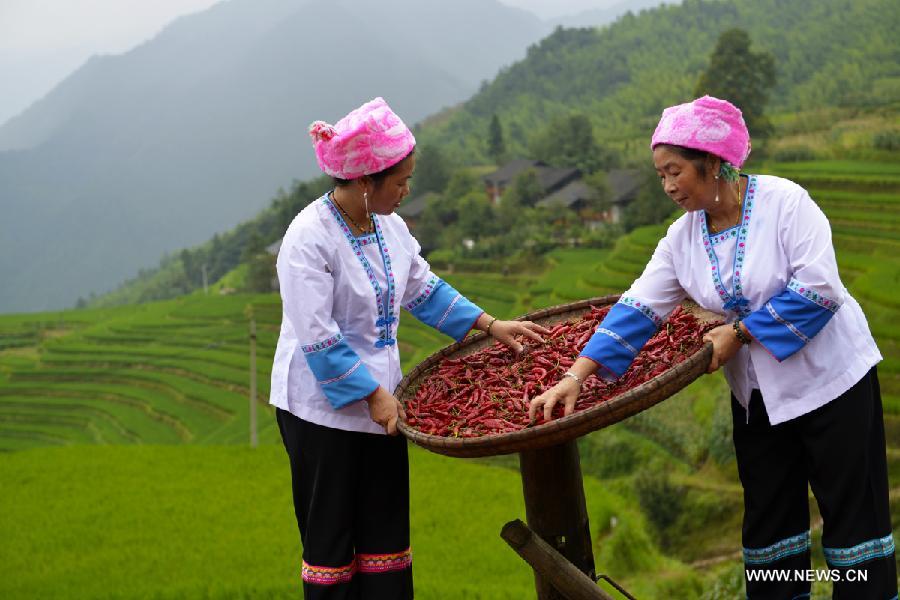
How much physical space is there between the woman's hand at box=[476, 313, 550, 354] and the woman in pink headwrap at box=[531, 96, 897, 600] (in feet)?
1.28

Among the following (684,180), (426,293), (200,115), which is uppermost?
(200,115)

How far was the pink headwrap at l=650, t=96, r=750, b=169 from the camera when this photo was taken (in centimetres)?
223

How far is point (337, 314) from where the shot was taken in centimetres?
256

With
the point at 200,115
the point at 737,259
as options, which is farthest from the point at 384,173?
the point at 200,115

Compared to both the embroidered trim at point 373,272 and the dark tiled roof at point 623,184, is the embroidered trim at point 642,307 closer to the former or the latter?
the embroidered trim at point 373,272

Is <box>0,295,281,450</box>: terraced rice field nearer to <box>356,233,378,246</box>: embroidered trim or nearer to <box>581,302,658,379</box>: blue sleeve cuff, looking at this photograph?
<box>356,233,378,246</box>: embroidered trim

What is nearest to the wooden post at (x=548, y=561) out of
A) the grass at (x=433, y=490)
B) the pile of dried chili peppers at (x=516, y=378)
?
the pile of dried chili peppers at (x=516, y=378)

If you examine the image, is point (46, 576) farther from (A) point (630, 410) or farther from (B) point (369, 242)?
(A) point (630, 410)

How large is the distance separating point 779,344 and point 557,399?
54 centimetres

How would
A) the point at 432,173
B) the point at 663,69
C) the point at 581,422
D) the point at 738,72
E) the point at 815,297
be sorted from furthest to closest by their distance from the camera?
the point at 663,69, the point at 432,173, the point at 738,72, the point at 815,297, the point at 581,422

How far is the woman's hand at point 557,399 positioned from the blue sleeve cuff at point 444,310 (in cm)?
70

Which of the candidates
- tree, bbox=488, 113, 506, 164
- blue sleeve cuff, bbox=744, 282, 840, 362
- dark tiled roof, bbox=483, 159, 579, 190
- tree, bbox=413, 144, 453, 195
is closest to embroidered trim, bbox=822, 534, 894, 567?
blue sleeve cuff, bbox=744, 282, 840, 362

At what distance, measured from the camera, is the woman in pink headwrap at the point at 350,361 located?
2418mm

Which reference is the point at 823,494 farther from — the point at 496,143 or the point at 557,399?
the point at 496,143
